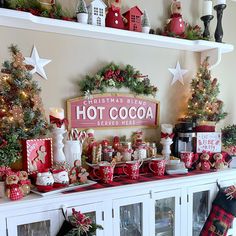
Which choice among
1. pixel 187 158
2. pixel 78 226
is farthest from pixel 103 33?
pixel 78 226

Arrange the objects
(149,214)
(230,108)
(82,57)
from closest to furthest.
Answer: (149,214)
(82,57)
(230,108)

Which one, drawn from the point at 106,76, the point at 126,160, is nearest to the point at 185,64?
the point at 106,76

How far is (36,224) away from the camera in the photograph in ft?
4.59

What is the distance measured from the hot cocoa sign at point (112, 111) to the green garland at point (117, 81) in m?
0.06

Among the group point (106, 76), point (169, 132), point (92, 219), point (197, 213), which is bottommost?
point (197, 213)

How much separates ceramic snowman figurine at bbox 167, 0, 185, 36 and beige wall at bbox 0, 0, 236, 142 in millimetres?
88

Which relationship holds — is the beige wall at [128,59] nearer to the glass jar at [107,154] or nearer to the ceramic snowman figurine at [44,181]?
the glass jar at [107,154]

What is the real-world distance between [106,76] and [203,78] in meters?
0.85

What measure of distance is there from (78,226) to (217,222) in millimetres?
1094

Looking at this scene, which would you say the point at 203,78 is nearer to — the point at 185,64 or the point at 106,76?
the point at 185,64

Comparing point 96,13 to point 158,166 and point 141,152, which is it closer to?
Answer: point 141,152

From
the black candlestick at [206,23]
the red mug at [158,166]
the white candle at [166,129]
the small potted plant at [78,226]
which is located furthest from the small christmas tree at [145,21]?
the small potted plant at [78,226]

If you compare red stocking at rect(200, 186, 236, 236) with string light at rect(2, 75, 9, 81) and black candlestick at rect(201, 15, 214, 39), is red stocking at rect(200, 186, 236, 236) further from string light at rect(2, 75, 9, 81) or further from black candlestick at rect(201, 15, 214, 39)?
string light at rect(2, 75, 9, 81)

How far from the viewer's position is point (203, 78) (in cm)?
221
